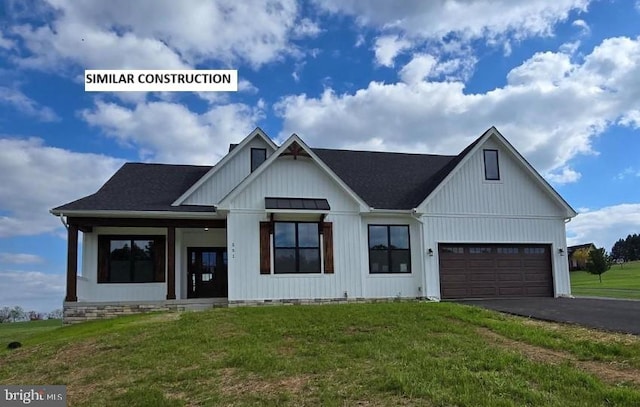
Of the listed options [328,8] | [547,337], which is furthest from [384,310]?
[328,8]

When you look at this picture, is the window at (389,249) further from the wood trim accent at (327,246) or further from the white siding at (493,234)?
the wood trim accent at (327,246)

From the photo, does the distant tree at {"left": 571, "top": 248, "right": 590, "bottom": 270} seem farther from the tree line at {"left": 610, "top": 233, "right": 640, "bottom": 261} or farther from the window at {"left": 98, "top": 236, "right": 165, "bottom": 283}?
the window at {"left": 98, "top": 236, "right": 165, "bottom": 283}

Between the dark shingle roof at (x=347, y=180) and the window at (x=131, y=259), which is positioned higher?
the dark shingle roof at (x=347, y=180)

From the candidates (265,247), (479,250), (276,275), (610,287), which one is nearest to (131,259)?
(265,247)

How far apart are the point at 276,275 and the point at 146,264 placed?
4859 millimetres

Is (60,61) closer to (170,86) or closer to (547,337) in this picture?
(170,86)

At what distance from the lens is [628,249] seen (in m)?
75.1

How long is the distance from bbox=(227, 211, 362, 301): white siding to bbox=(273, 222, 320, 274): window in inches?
11.5

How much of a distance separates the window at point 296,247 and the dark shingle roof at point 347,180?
2.51 m

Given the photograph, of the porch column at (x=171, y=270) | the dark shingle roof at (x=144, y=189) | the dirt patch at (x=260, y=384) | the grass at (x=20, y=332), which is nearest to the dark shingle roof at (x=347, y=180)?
the dark shingle roof at (x=144, y=189)

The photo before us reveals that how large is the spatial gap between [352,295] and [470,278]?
4.39 m

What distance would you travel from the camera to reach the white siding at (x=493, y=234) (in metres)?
18.2

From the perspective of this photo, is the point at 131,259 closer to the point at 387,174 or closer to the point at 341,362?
the point at 387,174

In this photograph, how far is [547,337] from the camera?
9.67 m
